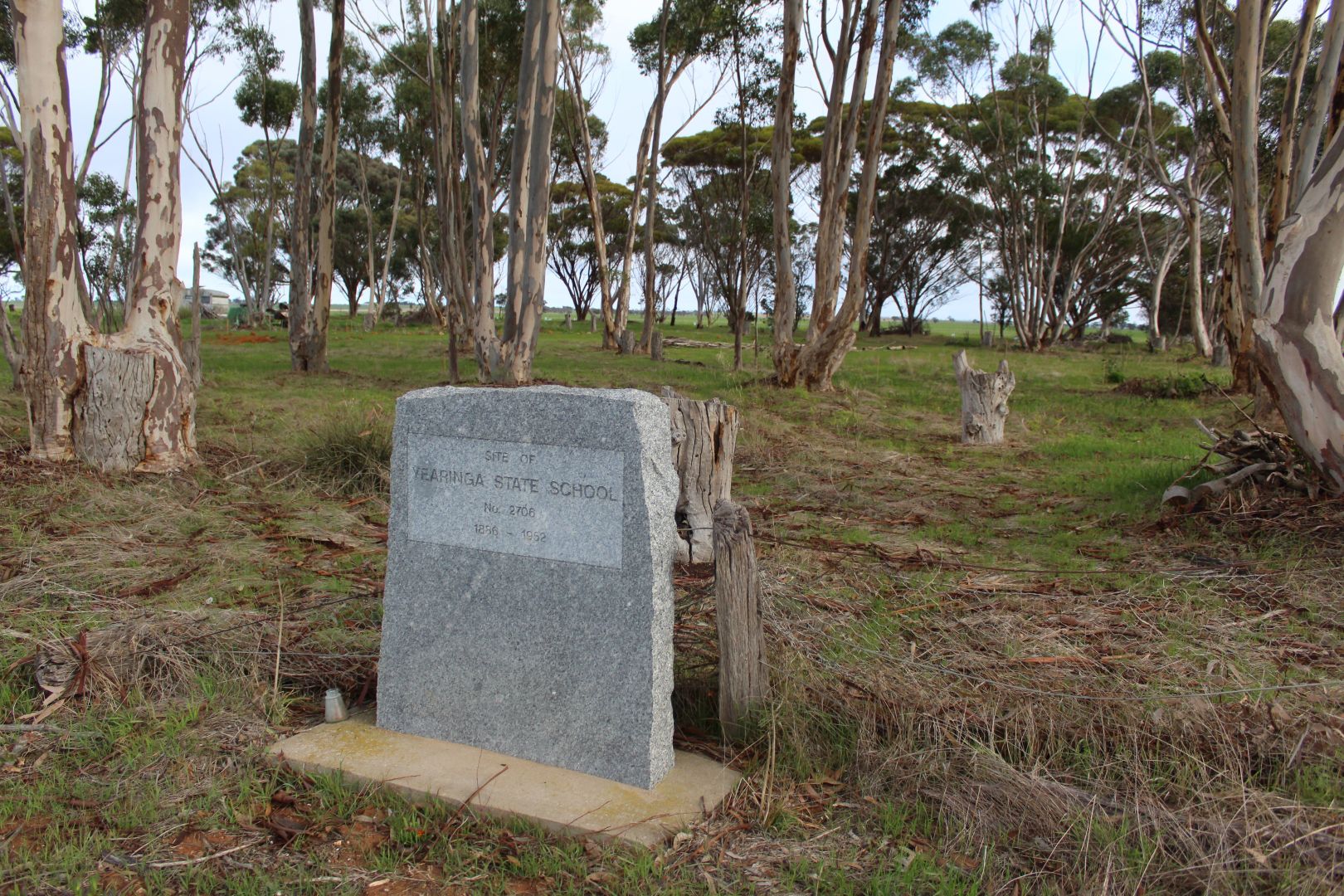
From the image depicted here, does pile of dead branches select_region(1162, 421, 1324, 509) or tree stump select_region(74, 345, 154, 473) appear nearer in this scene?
pile of dead branches select_region(1162, 421, 1324, 509)

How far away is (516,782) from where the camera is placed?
296 centimetres

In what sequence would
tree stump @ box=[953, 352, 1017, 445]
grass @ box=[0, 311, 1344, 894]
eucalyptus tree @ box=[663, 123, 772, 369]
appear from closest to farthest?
grass @ box=[0, 311, 1344, 894]
tree stump @ box=[953, 352, 1017, 445]
eucalyptus tree @ box=[663, 123, 772, 369]

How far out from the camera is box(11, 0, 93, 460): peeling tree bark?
6.95m

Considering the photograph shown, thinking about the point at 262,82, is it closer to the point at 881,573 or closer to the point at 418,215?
the point at 418,215

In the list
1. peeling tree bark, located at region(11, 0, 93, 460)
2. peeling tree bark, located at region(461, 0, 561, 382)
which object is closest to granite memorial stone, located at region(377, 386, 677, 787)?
peeling tree bark, located at region(11, 0, 93, 460)

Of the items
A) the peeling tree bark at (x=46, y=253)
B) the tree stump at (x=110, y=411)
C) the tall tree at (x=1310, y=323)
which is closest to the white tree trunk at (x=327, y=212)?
the peeling tree bark at (x=46, y=253)

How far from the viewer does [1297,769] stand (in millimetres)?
2689

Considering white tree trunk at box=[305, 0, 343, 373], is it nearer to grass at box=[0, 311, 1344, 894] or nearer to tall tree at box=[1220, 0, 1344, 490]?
grass at box=[0, 311, 1344, 894]

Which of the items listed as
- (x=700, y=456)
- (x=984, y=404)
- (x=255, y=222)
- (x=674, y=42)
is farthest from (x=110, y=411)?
(x=255, y=222)

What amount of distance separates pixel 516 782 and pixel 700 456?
300cm

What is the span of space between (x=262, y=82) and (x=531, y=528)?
27367 mm

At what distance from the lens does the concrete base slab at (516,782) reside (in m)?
2.74

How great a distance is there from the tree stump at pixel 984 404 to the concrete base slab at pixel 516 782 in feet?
25.1

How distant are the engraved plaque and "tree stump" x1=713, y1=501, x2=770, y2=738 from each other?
0.40 metres
